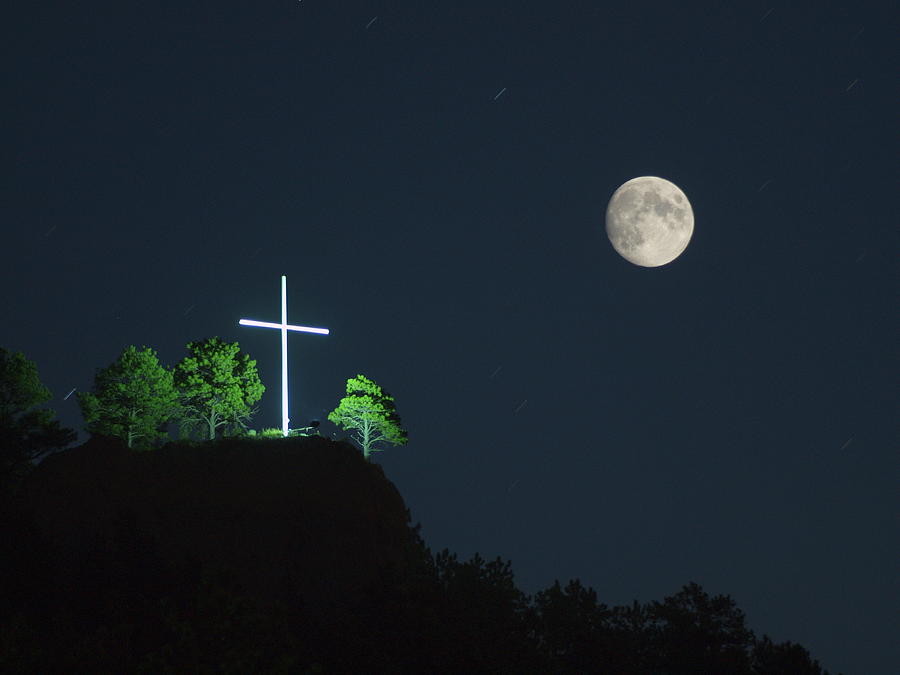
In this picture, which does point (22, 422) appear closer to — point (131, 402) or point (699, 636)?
point (131, 402)

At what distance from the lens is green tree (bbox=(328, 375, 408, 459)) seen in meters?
49.2

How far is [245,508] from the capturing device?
1629 inches

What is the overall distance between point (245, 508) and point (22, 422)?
51.2ft

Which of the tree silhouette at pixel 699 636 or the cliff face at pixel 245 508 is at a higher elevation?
the cliff face at pixel 245 508

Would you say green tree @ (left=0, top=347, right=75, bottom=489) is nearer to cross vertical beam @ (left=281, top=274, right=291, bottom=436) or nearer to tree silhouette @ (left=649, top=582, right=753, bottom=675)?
cross vertical beam @ (left=281, top=274, right=291, bottom=436)

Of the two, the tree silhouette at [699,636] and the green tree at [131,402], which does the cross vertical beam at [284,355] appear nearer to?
the green tree at [131,402]

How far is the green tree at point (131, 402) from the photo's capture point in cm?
4878

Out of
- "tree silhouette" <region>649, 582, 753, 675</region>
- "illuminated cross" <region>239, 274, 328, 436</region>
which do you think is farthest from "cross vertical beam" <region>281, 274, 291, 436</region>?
"tree silhouette" <region>649, 582, 753, 675</region>

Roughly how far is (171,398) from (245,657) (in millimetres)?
27222

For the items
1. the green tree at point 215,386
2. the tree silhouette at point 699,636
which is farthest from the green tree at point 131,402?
the tree silhouette at point 699,636

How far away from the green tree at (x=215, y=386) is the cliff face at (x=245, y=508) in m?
4.91

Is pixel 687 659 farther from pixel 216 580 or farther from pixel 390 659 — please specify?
pixel 216 580

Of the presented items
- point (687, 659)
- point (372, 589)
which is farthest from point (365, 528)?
point (687, 659)

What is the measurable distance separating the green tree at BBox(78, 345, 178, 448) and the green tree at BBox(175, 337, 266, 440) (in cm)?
109
